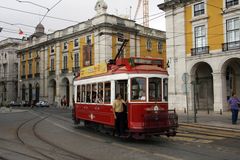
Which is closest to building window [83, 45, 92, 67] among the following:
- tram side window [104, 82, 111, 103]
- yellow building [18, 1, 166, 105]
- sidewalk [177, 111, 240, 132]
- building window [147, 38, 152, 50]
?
yellow building [18, 1, 166, 105]

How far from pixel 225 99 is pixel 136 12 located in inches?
2365

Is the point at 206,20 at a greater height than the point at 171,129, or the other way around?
the point at 206,20

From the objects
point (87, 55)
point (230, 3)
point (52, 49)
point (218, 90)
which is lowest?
point (218, 90)

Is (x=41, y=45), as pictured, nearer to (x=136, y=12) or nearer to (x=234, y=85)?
(x=136, y=12)

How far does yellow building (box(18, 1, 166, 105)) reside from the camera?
5212cm

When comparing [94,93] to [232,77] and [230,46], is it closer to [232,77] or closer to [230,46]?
[230,46]

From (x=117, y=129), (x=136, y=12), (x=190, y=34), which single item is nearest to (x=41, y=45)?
(x=136, y=12)

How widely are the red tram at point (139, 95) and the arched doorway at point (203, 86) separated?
21894 mm

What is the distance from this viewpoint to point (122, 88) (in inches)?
537

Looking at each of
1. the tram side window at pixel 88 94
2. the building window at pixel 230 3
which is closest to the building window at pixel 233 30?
the building window at pixel 230 3

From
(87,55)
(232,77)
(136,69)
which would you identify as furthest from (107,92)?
(87,55)

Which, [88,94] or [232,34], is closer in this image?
[88,94]

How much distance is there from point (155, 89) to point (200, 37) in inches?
873

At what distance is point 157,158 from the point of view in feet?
32.1
